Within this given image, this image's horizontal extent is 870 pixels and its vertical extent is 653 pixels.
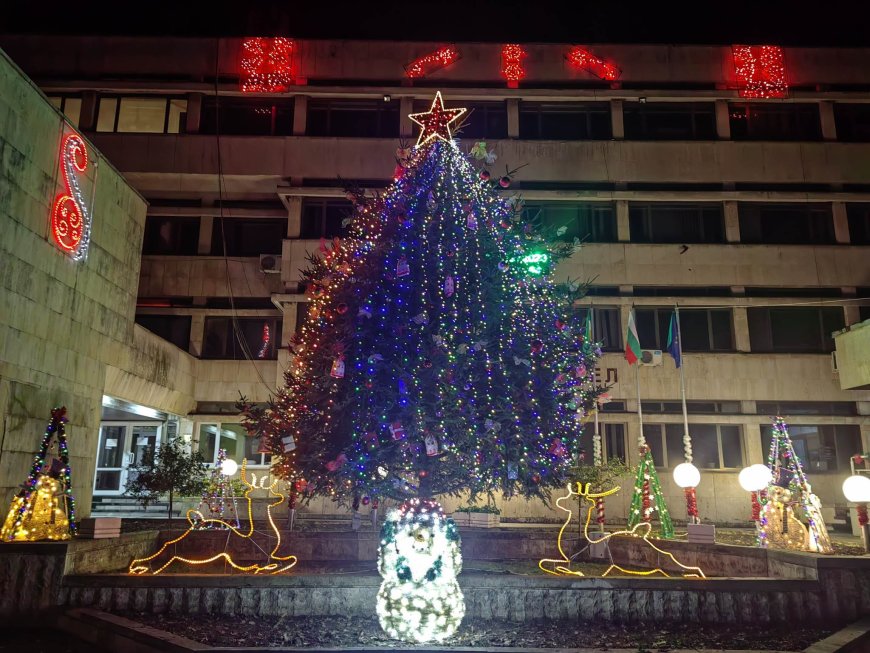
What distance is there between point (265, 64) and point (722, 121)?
789 inches

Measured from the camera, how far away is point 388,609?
7.84m

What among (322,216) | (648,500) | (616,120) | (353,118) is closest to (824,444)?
(648,500)

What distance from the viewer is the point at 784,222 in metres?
27.8

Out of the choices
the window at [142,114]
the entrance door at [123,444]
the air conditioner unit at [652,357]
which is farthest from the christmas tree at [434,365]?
the window at [142,114]

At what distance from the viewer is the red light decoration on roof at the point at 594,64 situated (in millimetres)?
27844

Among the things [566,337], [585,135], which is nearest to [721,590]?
[566,337]

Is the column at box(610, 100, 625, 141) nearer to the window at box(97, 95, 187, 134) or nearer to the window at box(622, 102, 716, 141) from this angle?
the window at box(622, 102, 716, 141)

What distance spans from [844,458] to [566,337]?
70.6 feet

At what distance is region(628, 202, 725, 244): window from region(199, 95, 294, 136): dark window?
15541 millimetres

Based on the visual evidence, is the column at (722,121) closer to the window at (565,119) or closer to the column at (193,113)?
the window at (565,119)

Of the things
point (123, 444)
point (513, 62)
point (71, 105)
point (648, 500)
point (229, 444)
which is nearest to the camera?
point (648, 500)

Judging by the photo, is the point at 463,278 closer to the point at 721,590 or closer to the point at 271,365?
the point at 721,590

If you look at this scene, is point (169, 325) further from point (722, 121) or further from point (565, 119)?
point (722, 121)

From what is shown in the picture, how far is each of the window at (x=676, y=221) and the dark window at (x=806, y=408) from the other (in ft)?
24.0
